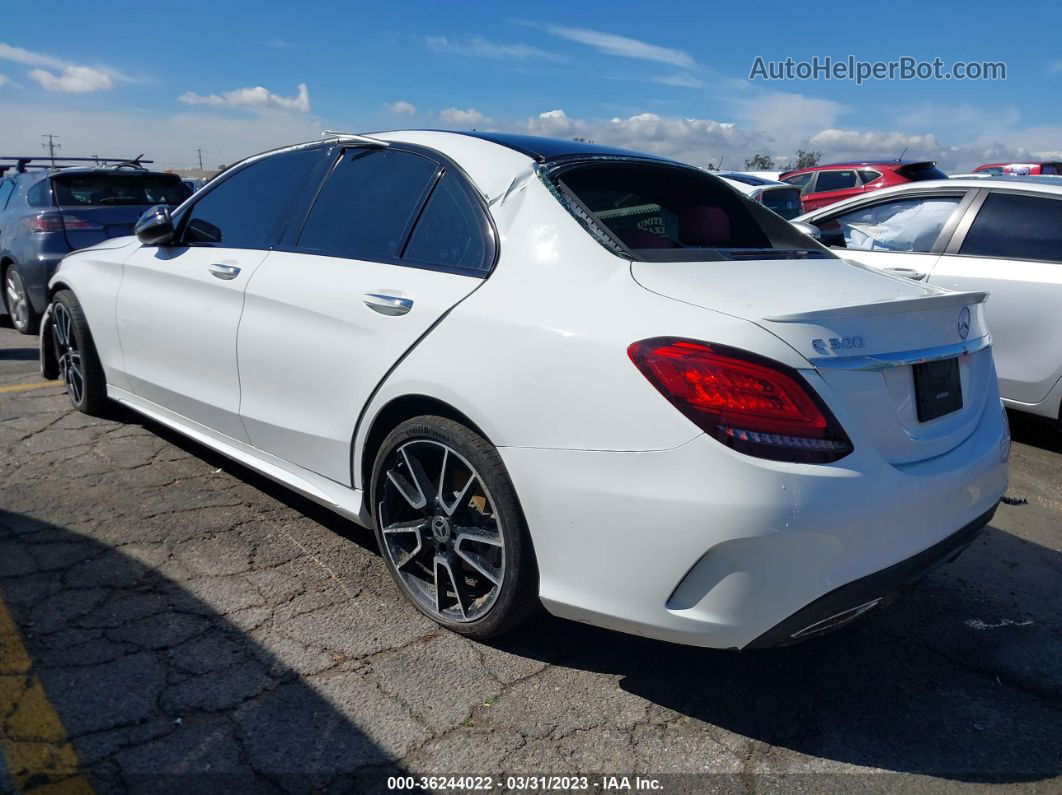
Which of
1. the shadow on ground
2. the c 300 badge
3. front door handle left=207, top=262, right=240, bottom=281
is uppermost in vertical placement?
the c 300 badge

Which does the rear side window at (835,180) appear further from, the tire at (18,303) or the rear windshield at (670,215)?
the rear windshield at (670,215)

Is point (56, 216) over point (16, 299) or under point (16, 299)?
over

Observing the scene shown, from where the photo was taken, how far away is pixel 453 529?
108 inches

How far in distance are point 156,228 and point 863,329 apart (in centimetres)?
312

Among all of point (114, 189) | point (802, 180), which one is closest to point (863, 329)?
point (114, 189)

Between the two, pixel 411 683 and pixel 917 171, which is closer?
pixel 411 683

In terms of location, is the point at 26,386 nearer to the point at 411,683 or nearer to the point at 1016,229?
the point at 411,683

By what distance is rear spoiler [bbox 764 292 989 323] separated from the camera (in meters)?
2.17

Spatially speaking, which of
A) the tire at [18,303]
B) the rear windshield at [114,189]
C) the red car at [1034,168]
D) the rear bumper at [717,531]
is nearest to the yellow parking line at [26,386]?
the tire at [18,303]

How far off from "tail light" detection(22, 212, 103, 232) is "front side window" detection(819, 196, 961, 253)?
599 centimetres

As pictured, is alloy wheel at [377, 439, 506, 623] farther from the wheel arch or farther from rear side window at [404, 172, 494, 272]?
rear side window at [404, 172, 494, 272]

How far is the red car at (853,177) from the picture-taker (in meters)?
14.0

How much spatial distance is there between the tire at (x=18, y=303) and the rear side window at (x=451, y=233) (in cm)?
608

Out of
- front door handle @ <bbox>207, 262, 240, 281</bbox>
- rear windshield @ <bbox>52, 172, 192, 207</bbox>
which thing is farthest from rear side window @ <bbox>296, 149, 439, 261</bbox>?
rear windshield @ <bbox>52, 172, 192, 207</bbox>
